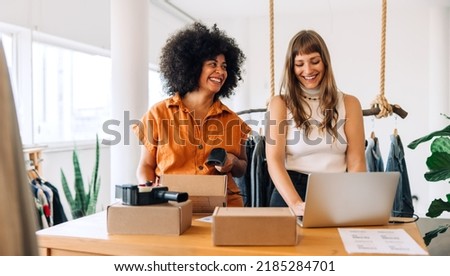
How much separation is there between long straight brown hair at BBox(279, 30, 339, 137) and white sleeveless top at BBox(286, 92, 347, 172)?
0.02m

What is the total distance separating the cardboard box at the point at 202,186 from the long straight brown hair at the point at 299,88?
47 centimetres

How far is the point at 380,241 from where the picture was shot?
1214mm

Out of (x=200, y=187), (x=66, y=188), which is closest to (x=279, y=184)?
(x=200, y=187)

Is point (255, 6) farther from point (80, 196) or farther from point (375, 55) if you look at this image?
point (80, 196)

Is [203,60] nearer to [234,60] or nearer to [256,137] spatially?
[234,60]

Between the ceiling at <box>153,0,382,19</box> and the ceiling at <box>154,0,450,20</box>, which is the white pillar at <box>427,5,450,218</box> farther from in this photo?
the ceiling at <box>153,0,382,19</box>

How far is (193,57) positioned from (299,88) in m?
0.58

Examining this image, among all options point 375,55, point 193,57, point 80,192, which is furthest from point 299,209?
point 375,55

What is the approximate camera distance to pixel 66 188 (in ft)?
11.1

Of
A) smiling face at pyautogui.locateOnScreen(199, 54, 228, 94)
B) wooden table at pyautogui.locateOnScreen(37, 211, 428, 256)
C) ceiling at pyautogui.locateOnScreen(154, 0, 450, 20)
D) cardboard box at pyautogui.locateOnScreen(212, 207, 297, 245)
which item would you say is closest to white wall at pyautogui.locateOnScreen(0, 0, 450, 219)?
ceiling at pyautogui.locateOnScreen(154, 0, 450, 20)

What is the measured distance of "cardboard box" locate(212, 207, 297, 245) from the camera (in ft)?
3.83

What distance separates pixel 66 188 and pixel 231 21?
3706 millimetres

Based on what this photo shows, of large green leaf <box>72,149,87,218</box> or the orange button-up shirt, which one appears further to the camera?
large green leaf <box>72,149,87,218</box>
